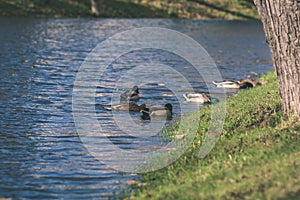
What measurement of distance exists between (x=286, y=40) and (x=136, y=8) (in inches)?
2281

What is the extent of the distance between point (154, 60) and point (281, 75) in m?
19.0

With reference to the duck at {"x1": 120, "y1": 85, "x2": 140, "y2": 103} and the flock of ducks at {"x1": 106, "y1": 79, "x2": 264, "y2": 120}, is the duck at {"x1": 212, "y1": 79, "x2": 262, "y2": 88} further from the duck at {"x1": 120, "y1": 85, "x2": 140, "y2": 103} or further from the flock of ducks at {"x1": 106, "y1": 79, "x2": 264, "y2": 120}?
the duck at {"x1": 120, "y1": 85, "x2": 140, "y2": 103}

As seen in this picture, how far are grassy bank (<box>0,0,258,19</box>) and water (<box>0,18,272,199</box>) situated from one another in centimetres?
1555

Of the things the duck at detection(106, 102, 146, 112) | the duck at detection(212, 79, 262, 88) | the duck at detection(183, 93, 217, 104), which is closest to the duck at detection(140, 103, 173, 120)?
the duck at detection(106, 102, 146, 112)

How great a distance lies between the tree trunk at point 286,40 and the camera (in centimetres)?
1076

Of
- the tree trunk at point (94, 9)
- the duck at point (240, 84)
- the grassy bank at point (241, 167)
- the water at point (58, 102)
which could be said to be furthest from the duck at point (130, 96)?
the tree trunk at point (94, 9)

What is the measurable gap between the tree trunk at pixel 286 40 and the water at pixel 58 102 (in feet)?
9.86

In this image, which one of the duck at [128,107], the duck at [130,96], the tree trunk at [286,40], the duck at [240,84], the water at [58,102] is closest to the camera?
the water at [58,102]

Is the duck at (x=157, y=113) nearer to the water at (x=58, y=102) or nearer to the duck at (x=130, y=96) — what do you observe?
the water at (x=58, y=102)

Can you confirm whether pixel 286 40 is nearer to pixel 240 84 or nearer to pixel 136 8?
pixel 240 84

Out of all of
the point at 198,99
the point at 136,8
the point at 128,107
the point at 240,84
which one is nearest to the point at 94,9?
the point at 136,8

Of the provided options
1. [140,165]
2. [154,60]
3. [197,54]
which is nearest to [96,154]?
[140,165]

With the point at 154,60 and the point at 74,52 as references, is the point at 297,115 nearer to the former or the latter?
the point at 154,60

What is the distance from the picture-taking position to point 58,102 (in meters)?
17.4
